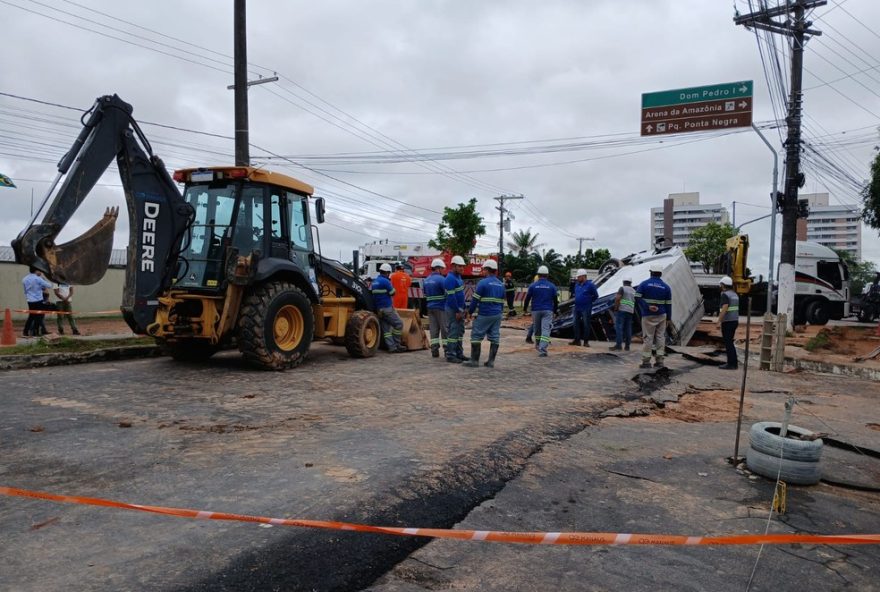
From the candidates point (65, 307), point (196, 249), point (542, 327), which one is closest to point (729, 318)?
point (542, 327)

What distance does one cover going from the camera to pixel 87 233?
7.09m

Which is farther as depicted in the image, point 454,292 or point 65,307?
point 65,307

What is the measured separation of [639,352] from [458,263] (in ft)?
15.4

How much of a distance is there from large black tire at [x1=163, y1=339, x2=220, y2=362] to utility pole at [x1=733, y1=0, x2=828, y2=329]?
48.9 feet

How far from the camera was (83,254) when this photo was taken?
6996 mm

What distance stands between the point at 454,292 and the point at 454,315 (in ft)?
1.31

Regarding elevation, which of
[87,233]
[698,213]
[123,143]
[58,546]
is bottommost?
[58,546]

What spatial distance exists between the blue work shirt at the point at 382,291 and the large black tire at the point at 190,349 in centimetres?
283

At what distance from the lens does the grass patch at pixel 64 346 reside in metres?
9.36

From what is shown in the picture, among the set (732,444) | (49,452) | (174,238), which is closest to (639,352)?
(732,444)

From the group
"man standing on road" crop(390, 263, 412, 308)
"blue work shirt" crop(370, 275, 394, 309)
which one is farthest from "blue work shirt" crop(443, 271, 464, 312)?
"man standing on road" crop(390, 263, 412, 308)

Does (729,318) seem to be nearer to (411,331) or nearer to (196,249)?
(411,331)

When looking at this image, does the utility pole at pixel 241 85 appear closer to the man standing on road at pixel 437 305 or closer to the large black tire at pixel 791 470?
the man standing on road at pixel 437 305

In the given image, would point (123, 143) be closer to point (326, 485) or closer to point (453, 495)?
point (326, 485)
